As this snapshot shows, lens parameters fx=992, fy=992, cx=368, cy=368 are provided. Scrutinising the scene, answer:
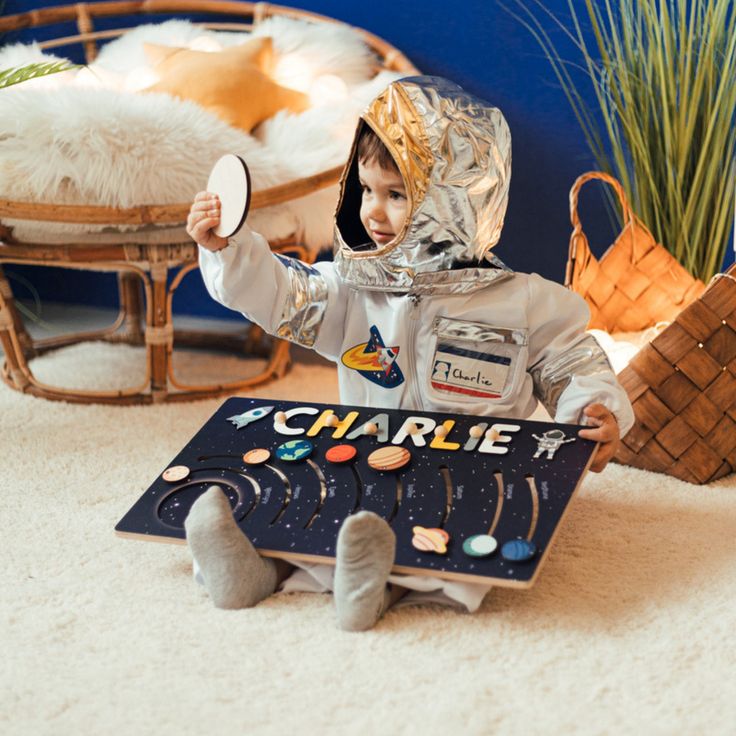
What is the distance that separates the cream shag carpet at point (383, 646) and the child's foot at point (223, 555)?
0.02 m

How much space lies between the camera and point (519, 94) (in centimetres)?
195

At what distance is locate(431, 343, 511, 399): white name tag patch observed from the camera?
127 centimetres

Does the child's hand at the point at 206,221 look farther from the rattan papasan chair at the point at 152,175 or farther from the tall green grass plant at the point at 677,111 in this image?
the tall green grass plant at the point at 677,111

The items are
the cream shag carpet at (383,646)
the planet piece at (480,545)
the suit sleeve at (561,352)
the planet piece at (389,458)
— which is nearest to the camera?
the cream shag carpet at (383,646)

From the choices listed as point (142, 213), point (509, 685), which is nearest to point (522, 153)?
point (142, 213)

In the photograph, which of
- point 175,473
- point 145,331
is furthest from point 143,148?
point 175,473

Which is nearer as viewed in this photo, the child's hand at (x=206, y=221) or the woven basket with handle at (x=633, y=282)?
the child's hand at (x=206, y=221)

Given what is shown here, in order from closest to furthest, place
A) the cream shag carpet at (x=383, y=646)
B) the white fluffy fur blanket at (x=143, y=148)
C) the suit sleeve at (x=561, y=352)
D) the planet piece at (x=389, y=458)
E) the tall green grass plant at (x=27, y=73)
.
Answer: the cream shag carpet at (x=383, y=646) → the planet piece at (x=389, y=458) → the suit sleeve at (x=561, y=352) → the tall green grass plant at (x=27, y=73) → the white fluffy fur blanket at (x=143, y=148)

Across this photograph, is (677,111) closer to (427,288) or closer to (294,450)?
(427,288)

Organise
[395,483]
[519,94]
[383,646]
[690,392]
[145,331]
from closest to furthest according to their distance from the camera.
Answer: [383,646] < [395,483] < [690,392] < [145,331] < [519,94]

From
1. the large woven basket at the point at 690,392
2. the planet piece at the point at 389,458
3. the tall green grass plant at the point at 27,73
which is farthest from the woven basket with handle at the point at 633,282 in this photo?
the tall green grass plant at the point at 27,73

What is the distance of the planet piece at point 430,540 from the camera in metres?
1.00

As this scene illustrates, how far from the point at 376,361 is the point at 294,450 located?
0.18 metres

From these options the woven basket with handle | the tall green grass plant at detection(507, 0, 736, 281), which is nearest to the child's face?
the woven basket with handle
